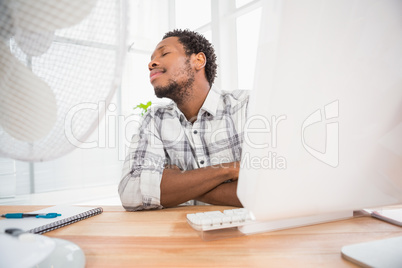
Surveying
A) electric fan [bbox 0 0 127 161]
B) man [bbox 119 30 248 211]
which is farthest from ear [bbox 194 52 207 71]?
electric fan [bbox 0 0 127 161]

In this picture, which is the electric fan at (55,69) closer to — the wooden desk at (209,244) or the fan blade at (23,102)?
the fan blade at (23,102)

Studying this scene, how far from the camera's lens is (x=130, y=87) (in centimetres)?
376

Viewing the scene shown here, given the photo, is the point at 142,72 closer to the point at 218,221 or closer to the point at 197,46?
the point at 197,46

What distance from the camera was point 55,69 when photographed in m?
0.39

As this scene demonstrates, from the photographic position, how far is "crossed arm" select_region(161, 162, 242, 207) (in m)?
0.86

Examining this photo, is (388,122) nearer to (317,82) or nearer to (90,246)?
(317,82)

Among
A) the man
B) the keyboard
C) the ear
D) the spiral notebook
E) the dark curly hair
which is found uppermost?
the dark curly hair

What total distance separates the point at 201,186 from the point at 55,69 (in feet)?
2.04

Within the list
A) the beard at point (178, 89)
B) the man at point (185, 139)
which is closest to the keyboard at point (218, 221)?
the man at point (185, 139)

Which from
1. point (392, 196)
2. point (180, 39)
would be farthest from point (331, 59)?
point (180, 39)

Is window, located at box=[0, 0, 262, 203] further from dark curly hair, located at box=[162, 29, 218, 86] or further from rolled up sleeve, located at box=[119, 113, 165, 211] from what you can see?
rolled up sleeve, located at box=[119, 113, 165, 211]

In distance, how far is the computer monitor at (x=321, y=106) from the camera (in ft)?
1.00

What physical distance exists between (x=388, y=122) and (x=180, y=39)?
1293mm

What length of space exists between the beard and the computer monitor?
1.03m
